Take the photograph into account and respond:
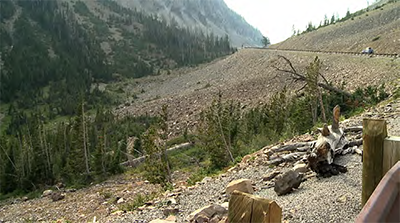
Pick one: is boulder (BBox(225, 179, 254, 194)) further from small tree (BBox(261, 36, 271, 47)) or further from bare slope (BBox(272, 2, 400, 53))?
small tree (BBox(261, 36, 271, 47))

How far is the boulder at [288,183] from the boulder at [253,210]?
178 inches

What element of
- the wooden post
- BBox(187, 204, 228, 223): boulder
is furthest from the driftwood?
the wooden post

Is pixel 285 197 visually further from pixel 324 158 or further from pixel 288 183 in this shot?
pixel 324 158

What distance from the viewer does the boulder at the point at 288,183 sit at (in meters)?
6.73

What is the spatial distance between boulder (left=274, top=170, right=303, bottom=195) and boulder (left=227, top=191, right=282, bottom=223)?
14.9ft

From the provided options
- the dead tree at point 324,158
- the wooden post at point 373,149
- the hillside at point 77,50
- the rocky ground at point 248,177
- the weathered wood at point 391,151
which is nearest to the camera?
the weathered wood at point 391,151

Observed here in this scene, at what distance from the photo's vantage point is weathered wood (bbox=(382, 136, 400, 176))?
3283 millimetres

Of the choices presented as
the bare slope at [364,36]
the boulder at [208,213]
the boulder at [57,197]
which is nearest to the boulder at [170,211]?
the boulder at [208,213]

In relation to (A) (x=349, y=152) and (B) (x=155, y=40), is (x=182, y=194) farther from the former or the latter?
(B) (x=155, y=40)

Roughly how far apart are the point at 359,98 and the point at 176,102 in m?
34.6

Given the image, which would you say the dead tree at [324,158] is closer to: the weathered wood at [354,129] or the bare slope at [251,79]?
the weathered wood at [354,129]

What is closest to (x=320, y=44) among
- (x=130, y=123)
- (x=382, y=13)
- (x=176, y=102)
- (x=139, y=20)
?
(x=382, y=13)

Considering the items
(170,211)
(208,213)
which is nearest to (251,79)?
(170,211)

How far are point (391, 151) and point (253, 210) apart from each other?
1.89m
